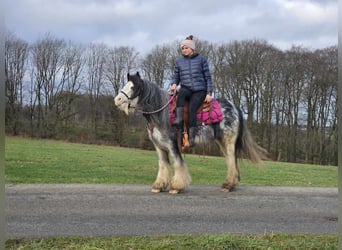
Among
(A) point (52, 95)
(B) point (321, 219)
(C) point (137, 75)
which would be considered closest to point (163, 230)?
(B) point (321, 219)

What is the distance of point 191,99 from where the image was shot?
25.2ft

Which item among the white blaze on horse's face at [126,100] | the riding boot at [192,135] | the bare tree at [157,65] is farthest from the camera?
→ the bare tree at [157,65]

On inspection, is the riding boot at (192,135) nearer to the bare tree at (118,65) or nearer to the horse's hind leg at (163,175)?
the horse's hind leg at (163,175)

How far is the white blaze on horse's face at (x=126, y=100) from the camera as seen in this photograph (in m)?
7.48

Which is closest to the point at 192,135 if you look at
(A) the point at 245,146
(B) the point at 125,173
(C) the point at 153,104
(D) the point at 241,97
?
(C) the point at 153,104

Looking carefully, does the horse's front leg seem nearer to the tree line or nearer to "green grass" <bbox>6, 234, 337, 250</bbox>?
"green grass" <bbox>6, 234, 337, 250</bbox>

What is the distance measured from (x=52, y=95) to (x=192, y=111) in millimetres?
37739

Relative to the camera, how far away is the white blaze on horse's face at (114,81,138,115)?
7.48 metres

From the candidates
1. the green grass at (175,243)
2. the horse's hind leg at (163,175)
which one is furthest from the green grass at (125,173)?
the horse's hind leg at (163,175)

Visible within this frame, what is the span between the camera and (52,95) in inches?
1697

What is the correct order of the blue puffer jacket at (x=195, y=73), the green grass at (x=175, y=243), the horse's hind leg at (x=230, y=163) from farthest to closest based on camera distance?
the horse's hind leg at (x=230, y=163) → the blue puffer jacket at (x=195, y=73) → the green grass at (x=175, y=243)

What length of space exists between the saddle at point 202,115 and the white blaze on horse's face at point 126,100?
73 centimetres

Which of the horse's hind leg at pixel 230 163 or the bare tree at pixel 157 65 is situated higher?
the bare tree at pixel 157 65

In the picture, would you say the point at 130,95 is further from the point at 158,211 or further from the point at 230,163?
the point at 230,163
